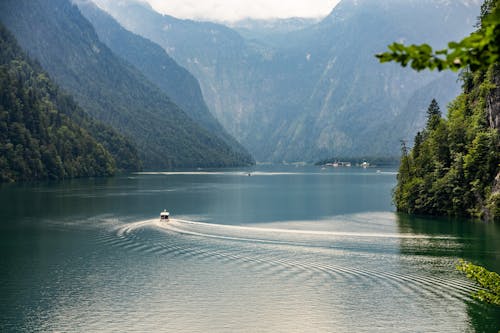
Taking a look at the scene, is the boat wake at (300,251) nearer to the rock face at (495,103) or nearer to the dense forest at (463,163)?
the dense forest at (463,163)

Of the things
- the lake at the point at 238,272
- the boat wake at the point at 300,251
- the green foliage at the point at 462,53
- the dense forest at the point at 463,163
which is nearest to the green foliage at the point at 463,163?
the dense forest at the point at 463,163

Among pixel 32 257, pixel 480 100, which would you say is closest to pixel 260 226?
pixel 32 257

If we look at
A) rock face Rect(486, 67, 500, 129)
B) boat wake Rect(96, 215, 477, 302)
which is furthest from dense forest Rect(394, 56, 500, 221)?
boat wake Rect(96, 215, 477, 302)

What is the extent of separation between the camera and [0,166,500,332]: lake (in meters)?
47.1

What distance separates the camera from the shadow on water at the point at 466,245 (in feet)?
158

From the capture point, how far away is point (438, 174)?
373 feet

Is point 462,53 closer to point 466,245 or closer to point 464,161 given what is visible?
point 466,245

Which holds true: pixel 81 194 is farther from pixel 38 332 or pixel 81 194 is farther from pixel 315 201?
pixel 38 332

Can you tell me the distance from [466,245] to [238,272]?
110 feet

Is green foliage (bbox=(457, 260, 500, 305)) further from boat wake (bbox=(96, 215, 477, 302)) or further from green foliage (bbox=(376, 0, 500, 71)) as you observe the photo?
boat wake (bbox=(96, 215, 477, 302))

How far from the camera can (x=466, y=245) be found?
80625 millimetres

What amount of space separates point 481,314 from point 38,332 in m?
32.9

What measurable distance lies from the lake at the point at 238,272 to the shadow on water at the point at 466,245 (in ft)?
0.54

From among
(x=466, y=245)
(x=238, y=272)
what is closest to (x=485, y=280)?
(x=238, y=272)
